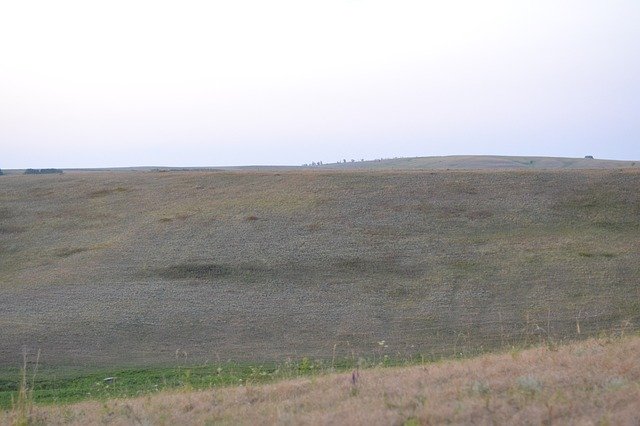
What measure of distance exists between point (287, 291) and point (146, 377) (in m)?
10.6

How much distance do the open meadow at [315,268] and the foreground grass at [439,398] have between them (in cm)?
420

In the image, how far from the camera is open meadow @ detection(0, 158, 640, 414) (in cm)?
2002

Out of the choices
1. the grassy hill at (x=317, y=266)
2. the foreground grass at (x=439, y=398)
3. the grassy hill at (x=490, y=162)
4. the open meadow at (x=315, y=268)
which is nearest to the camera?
the foreground grass at (x=439, y=398)

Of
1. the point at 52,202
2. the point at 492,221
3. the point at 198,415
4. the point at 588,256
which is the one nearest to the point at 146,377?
the point at 198,415

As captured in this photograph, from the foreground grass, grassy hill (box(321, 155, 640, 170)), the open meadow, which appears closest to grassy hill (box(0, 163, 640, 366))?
the open meadow

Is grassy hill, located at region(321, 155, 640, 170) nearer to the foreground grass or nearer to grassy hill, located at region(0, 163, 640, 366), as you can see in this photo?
grassy hill, located at region(0, 163, 640, 366)

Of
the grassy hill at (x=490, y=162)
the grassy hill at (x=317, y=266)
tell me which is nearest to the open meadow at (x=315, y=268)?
the grassy hill at (x=317, y=266)

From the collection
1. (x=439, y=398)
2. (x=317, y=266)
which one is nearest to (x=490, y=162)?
(x=317, y=266)

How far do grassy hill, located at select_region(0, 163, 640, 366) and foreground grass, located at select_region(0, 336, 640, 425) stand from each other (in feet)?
11.1

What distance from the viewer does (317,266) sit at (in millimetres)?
29281

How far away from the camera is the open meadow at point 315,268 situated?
20016 millimetres

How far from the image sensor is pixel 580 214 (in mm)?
36438

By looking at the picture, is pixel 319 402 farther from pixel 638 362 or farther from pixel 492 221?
→ pixel 492 221

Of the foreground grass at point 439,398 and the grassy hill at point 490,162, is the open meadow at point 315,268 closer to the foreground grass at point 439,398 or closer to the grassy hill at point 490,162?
the foreground grass at point 439,398
